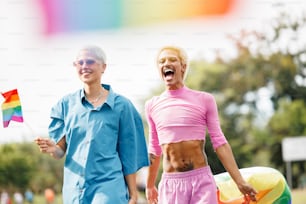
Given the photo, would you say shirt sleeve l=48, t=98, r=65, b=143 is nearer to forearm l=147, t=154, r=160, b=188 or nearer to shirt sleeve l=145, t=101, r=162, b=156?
shirt sleeve l=145, t=101, r=162, b=156

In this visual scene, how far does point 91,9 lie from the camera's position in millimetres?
24719

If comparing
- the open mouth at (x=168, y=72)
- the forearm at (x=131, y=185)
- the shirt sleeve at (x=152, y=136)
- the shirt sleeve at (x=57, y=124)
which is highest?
the open mouth at (x=168, y=72)

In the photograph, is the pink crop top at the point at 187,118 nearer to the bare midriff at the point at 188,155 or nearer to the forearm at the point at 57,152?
the bare midriff at the point at 188,155

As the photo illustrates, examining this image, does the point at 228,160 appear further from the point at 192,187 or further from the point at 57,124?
the point at 57,124

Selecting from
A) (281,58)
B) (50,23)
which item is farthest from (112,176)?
(281,58)

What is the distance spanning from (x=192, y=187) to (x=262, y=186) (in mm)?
1472

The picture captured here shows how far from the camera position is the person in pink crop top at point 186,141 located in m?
5.36

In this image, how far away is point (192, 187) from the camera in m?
5.36

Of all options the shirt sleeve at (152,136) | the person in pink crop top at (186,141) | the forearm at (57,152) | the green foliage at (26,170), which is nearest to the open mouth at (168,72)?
the person in pink crop top at (186,141)

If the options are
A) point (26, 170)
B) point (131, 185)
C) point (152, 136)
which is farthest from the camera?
point (26, 170)

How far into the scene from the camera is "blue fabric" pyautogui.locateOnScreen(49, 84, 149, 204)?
4.91m

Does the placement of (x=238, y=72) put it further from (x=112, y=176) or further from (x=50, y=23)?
(x=112, y=176)

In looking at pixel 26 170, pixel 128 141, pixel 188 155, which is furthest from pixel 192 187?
pixel 26 170

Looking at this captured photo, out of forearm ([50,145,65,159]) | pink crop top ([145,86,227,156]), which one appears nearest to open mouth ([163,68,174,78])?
pink crop top ([145,86,227,156])
